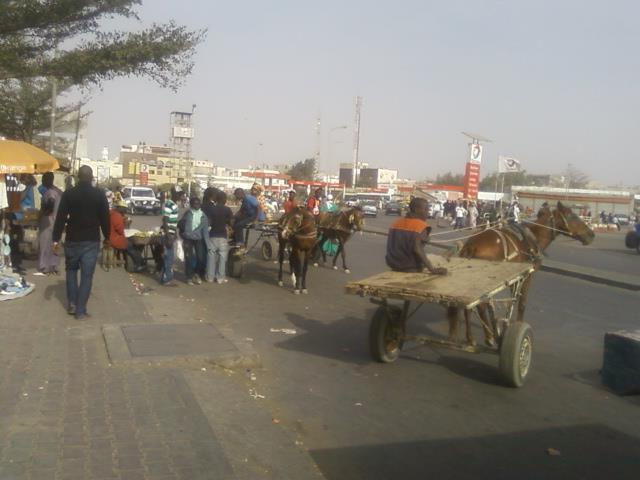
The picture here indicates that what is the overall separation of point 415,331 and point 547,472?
4.67 m

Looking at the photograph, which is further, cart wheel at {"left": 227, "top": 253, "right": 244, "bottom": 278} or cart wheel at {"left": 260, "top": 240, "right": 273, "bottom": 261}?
cart wheel at {"left": 260, "top": 240, "right": 273, "bottom": 261}

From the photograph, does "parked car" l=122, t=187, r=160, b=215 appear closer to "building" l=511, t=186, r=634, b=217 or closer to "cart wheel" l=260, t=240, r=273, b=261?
"cart wheel" l=260, t=240, r=273, b=261

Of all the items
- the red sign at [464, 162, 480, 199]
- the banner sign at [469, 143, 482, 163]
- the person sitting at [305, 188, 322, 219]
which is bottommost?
Answer: the person sitting at [305, 188, 322, 219]

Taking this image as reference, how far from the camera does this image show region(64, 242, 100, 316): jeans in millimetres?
8211

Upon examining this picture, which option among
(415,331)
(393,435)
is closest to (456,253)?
(415,331)

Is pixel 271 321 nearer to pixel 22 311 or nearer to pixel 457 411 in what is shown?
pixel 22 311

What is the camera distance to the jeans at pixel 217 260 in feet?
42.8

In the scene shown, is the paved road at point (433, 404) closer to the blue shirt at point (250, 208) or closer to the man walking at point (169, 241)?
the man walking at point (169, 241)

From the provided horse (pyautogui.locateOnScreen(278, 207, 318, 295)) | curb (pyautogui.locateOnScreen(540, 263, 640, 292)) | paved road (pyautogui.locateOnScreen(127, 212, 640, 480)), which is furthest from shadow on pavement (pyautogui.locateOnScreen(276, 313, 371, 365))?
curb (pyautogui.locateOnScreen(540, 263, 640, 292))

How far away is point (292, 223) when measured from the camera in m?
12.4

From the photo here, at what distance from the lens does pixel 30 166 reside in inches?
411

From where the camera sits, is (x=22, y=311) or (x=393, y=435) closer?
(x=393, y=435)

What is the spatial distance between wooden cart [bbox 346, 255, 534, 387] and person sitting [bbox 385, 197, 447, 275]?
1.07 ft

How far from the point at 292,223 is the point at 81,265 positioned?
4.88 meters
